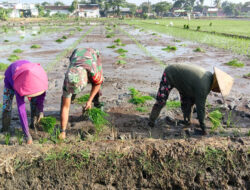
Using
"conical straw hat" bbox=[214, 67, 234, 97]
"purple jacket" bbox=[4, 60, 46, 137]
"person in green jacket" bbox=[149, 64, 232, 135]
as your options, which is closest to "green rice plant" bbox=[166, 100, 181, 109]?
"person in green jacket" bbox=[149, 64, 232, 135]

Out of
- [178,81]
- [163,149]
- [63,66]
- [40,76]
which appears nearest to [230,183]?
[163,149]

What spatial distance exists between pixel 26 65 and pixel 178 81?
2015 millimetres

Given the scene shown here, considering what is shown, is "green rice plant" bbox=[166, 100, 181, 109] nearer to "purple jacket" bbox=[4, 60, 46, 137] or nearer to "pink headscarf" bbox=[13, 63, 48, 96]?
"purple jacket" bbox=[4, 60, 46, 137]

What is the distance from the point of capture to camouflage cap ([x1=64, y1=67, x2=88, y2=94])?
2565mm

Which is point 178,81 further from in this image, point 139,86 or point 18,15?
point 18,15

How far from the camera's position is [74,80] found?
8.41 feet

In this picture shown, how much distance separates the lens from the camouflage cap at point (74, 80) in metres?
2.57

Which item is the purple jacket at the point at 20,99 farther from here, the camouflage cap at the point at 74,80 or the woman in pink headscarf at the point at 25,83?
the camouflage cap at the point at 74,80

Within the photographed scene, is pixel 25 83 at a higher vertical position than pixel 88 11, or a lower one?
lower

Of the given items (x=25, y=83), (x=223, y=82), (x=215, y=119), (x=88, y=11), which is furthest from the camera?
(x=88, y=11)

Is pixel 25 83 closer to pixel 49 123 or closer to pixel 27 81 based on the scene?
pixel 27 81

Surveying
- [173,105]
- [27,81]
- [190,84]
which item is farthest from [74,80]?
[173,105]

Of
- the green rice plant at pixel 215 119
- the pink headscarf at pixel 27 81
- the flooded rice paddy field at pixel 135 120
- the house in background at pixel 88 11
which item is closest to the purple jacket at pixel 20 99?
the pink headscarf at pixel 27 81

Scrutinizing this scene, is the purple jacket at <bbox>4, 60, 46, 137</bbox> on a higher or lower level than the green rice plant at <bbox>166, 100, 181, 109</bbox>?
higher
